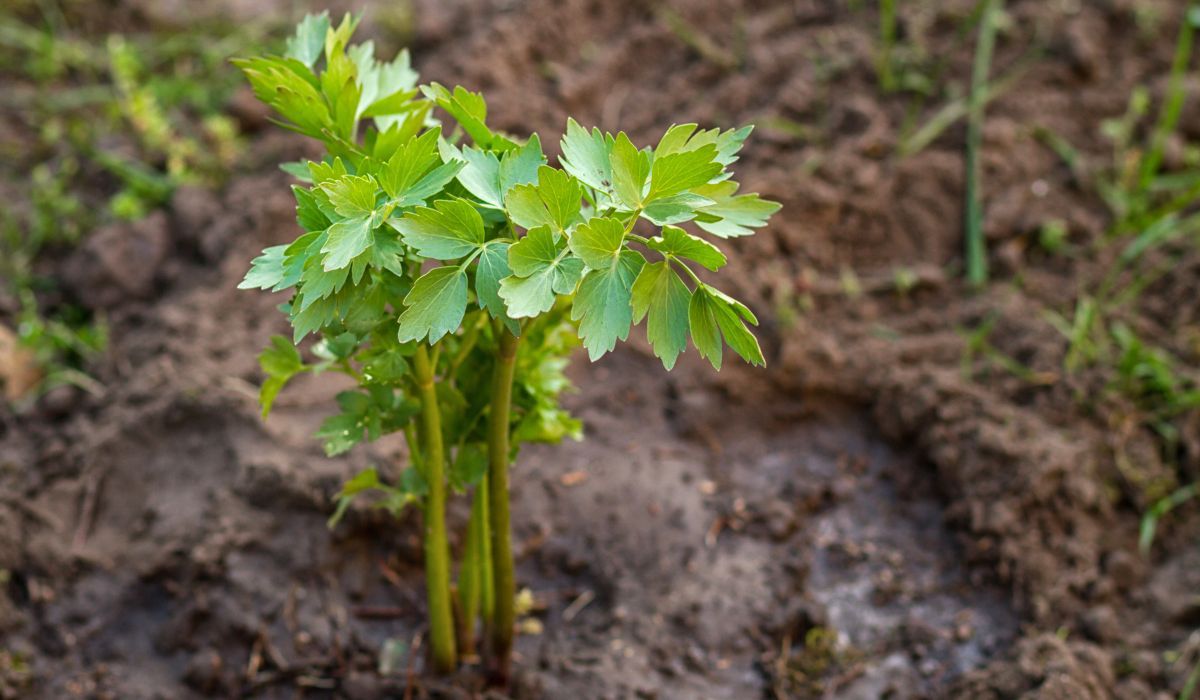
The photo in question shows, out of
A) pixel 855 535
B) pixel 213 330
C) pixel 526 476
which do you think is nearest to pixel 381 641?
pixel 526 476

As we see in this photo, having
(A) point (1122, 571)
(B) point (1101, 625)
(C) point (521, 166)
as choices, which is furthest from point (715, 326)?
(A) point (1122, 571)

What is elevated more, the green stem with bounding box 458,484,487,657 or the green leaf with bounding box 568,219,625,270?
the green leaf with bounding box 568,219,625,270

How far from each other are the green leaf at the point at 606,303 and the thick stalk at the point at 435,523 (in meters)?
0.37

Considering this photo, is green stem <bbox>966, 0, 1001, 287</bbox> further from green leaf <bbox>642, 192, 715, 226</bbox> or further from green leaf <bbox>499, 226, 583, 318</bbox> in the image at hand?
green leaf <bbox>499, 226, 583, 318</bbox>

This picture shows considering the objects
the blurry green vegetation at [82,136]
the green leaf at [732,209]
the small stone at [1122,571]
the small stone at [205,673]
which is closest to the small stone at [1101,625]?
the small stone at [1122,571]

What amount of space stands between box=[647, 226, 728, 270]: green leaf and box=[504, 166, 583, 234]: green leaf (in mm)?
122

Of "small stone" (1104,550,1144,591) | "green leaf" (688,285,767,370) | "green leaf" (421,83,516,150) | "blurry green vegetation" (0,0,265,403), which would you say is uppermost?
"blurry green vegetation" (0,0,265,403)

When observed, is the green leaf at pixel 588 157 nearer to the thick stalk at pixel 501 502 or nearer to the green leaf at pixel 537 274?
the green leaf at pixel 537 274

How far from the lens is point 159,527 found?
99.0 inches

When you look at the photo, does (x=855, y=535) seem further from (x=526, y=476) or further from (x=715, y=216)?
(x=715, y=216)

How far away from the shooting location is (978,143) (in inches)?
138

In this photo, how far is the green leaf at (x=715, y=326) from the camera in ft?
4.95

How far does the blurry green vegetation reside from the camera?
3186mm

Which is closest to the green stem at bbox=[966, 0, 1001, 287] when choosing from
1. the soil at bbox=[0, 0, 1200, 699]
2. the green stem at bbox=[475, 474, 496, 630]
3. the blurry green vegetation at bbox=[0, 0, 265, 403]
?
the soil at bbox=[0, 0, 1200, 699]
